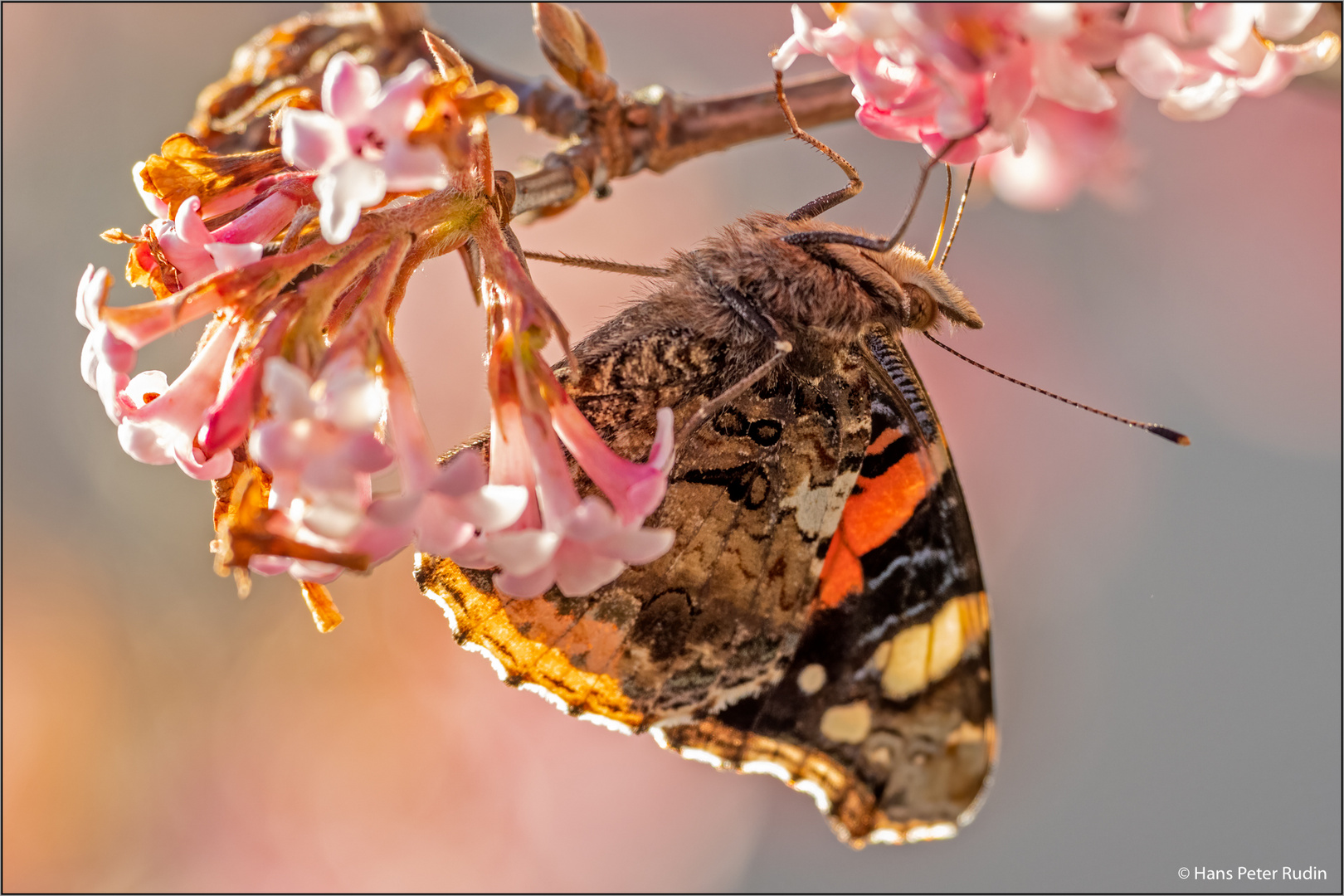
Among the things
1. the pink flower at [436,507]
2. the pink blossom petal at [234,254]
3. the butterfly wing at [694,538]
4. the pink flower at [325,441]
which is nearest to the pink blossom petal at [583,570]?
the pink flower at [436,507]

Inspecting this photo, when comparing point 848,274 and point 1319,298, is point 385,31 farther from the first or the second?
point 1319,298

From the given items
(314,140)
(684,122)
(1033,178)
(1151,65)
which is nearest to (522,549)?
(314,140)

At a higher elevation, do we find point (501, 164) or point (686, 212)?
point (501, 164)

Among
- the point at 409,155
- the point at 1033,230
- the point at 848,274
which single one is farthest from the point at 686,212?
the point at 409,155

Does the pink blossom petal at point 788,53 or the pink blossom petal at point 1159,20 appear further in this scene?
the pink blossom petal at point 788,53

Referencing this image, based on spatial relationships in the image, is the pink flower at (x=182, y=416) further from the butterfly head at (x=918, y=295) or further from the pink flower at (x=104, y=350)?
the butterfly head at (x=918, y=295)

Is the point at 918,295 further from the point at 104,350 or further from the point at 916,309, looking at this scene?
the point at 104,350
